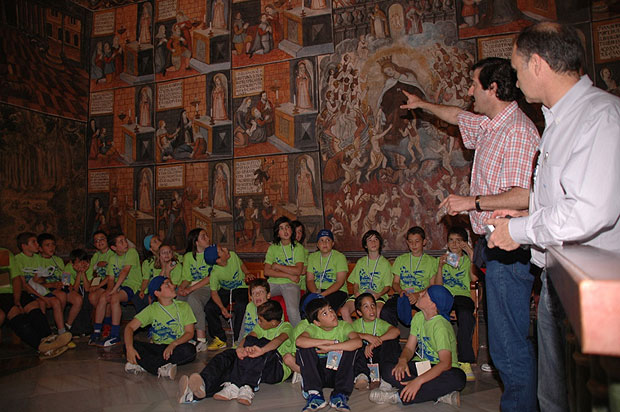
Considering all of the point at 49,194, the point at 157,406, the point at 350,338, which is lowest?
the point at 157,406

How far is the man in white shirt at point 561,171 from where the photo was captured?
1960 mm

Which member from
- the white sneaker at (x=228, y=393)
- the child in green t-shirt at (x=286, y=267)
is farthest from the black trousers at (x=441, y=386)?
the child in green t-shirt at (x=286, y=267)

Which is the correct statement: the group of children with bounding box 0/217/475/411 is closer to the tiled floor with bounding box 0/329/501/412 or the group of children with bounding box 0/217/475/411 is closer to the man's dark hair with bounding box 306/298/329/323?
the man's dark hair with bounding box 306/298/329/323

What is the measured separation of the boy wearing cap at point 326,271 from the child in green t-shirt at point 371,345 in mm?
1809

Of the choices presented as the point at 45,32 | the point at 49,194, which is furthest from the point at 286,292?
the point at 45,32

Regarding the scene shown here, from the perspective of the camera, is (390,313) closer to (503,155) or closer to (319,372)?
(319,372)

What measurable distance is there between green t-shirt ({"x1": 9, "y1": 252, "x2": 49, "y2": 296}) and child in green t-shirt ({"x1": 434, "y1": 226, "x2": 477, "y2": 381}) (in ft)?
21.4

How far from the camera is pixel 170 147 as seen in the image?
1105cm

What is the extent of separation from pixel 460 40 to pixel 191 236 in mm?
5741

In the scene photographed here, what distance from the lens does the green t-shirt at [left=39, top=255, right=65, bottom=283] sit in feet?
28.6

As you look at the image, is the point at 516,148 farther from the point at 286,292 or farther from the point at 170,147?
the point at 170,147

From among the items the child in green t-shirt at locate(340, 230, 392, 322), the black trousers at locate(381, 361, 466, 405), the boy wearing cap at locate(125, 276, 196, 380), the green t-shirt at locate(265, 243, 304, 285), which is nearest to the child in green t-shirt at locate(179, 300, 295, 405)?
the boy wearing cap at locate(125, 276, 196, 380)

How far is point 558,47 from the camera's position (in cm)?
229

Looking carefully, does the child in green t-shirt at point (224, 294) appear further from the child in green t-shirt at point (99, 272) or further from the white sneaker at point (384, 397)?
the white sneaker at point (384, 397)
